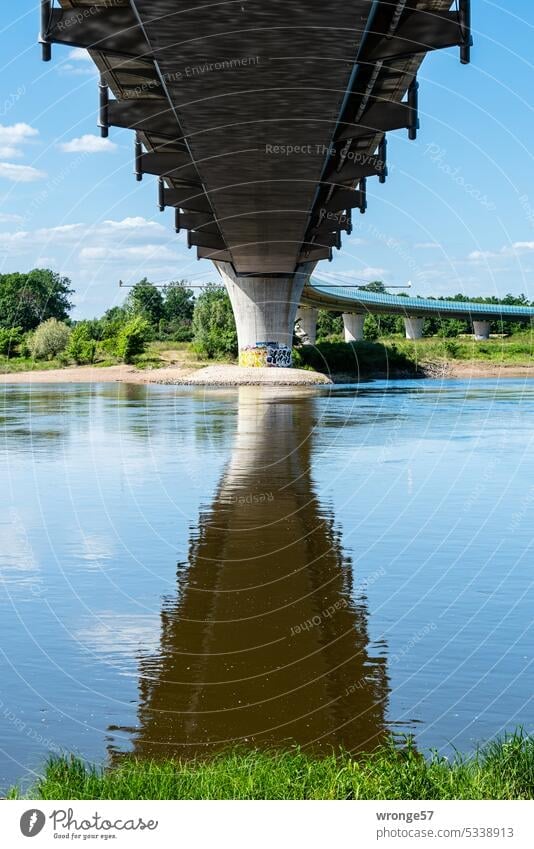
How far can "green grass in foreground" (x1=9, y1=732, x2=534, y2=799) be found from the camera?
29.1 ft

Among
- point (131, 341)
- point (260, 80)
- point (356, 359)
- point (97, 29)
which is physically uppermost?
point (97, 29)

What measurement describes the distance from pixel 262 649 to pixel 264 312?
249ft

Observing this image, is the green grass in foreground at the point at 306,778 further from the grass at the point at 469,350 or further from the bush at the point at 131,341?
the grass at the point at 469,350

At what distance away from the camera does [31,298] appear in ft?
577

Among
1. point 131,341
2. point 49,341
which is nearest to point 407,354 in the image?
point 131,341

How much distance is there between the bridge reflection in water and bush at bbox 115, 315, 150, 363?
101 metres

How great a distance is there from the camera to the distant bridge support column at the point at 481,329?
16112 cm

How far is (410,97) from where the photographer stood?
31797 mm

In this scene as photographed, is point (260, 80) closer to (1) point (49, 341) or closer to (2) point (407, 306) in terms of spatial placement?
(1) point (49, 341)

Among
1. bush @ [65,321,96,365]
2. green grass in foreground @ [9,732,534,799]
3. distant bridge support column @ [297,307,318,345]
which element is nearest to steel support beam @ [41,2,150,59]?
green grass in foreground @ [9,732,534,799]

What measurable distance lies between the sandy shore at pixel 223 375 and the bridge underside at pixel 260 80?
48.2 m

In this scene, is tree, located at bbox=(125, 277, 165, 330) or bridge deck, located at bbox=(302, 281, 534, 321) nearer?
bridge deck, located at bbox=(302, 281, 534, 321)

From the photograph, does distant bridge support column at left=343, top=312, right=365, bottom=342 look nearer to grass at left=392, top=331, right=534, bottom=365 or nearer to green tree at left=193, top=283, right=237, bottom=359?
grass at left=392, top=331, right=534, bottom=365
